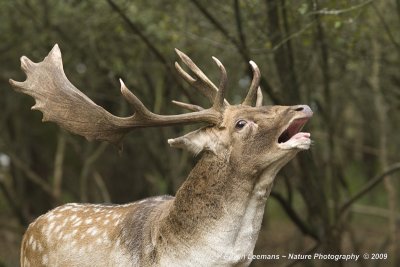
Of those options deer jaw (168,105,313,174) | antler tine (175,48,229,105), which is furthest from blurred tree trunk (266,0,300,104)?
deer jaw (168,105,313,174)

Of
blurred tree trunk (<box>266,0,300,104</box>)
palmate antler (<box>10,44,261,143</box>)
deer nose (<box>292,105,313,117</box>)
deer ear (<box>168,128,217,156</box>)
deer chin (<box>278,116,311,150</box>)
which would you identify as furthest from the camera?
blurred tree trunk (<box>266,0,300,104</box>)

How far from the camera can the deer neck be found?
212 inches

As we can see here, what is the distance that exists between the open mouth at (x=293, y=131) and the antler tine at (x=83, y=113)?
0.46 m

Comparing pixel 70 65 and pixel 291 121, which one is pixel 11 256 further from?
pixel 291 121

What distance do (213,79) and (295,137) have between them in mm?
7189

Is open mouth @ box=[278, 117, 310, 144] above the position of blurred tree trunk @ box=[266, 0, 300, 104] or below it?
above

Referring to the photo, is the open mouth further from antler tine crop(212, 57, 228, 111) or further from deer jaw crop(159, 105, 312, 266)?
antler tine crop(212, 57, 228, 111)

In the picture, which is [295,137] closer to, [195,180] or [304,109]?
[304,109]

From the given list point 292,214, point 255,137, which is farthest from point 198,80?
point 292,214

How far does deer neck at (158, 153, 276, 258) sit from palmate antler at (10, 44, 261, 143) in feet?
1.22

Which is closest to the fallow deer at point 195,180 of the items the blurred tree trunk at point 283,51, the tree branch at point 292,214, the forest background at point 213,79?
the forest background at point 213,79

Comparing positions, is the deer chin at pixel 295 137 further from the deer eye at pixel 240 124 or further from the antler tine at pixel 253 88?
the antler tine at pixel 253 88

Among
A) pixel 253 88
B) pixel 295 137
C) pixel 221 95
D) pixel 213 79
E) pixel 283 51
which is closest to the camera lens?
pixel 295 137

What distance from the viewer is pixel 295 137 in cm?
536
